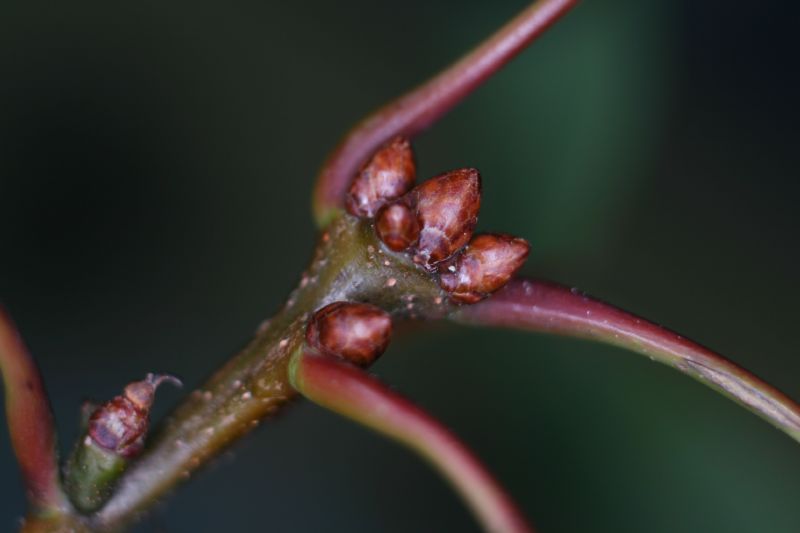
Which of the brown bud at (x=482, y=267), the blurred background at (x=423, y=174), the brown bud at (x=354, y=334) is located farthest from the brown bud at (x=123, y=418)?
the blurred background at (x=423, y=174)

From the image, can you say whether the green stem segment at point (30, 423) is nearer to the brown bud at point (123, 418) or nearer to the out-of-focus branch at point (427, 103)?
the brown bud at point (123, 418)

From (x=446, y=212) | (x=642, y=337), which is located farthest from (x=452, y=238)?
(x=642, y=337)

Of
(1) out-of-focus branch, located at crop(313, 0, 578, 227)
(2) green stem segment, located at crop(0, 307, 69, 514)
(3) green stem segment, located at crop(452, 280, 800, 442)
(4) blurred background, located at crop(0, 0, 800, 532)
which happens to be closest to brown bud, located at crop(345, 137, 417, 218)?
(1) out-of-focus branch, located at crop(313, 0, 578, 227)

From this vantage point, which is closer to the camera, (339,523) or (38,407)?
(38,407)

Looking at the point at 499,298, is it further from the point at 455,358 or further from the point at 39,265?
the point at 39,265

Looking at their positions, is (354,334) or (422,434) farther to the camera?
(354,334)

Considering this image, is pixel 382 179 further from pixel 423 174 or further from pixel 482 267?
pixel 423 174

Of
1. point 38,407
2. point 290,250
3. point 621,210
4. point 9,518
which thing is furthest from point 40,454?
point 621,210
